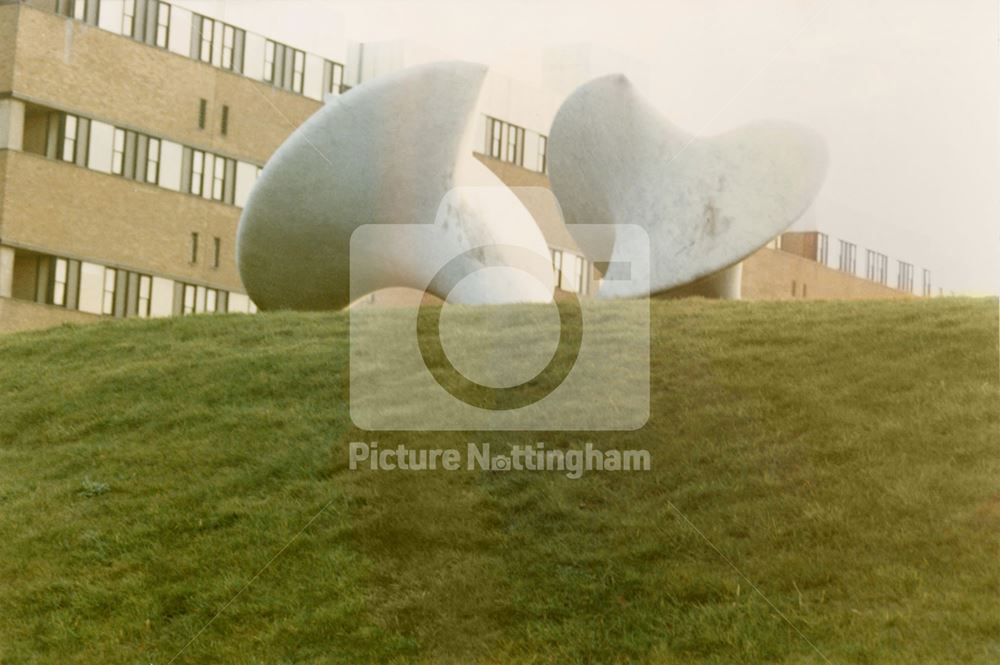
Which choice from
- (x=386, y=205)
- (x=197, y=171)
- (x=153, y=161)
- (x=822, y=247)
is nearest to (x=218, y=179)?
(x=197, y=171)

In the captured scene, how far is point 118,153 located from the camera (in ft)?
127

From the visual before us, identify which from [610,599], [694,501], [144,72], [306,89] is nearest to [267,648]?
[610,599]

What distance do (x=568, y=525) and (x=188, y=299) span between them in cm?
3353

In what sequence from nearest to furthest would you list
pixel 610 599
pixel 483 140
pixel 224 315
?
pixel 610 599 < pixel 224 315 < pixel 483 140

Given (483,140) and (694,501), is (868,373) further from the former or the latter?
(483,140)

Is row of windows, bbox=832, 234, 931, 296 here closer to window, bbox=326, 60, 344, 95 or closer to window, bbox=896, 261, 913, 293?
window, bbox=896, 261, 913, 293

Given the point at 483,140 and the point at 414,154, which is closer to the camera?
the point at 414,154

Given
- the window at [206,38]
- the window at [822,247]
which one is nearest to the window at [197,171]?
the window at [206,38]

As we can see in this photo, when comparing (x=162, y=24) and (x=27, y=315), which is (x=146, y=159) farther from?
(x=27, y=315)

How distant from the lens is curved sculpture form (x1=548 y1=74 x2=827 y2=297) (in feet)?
53.1

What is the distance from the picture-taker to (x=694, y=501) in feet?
29.5

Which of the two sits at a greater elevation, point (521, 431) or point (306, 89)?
point (306, 89)

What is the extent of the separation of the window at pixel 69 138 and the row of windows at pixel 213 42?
2.87 m

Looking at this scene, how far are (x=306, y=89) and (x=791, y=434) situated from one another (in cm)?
3835
